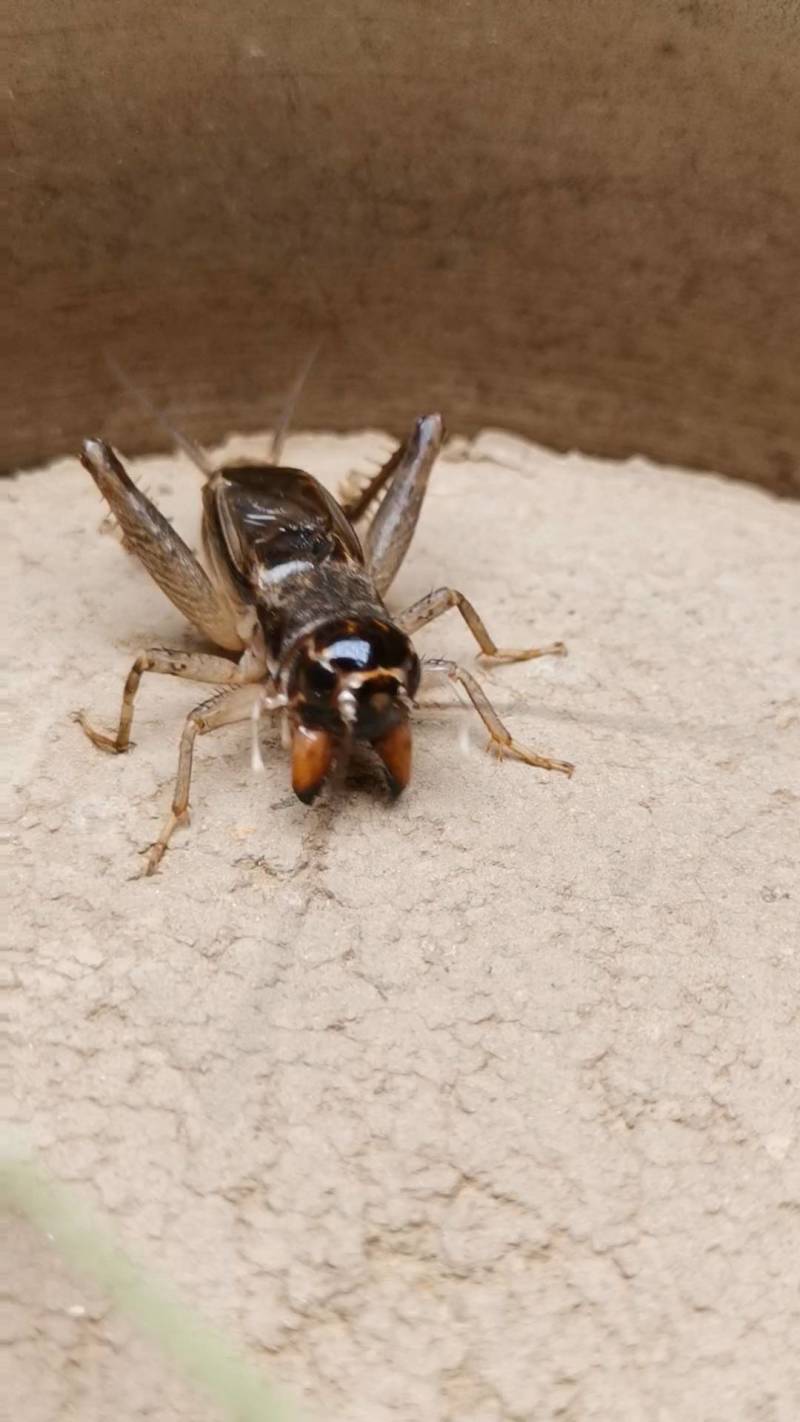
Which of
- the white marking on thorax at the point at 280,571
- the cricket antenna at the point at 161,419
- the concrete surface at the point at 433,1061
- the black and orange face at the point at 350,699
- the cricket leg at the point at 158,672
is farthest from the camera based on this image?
the cricket antenna at the point at 161,419

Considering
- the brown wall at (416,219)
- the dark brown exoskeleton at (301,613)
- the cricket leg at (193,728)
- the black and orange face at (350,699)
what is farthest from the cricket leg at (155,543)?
the brown wall at (416,219)

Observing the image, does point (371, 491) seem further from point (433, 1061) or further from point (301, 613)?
point (433, 1061)

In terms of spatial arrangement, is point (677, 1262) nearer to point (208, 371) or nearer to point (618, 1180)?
point (618, 1180)

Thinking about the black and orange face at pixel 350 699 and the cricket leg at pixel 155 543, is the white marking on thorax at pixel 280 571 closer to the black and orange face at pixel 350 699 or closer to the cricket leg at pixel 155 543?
the cricket leg at pixel 155 543

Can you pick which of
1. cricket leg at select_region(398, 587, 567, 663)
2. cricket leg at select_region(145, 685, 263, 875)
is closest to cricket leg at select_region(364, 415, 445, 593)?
cricket leg at select_region(398, 587, 567, 663)

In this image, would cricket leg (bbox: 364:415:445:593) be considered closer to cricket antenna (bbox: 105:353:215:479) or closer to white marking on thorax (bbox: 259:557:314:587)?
white marking on thorax (bbox: 259:557:314:587)

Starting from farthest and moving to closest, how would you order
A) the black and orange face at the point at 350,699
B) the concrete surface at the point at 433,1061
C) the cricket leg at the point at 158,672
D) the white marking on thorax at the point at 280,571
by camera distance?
the white marking on thorax at the point at 280,571 < the cricket leg at the point at 158,672 < the black and orange face at the point at 350,699 < the concrete surface at the point at 433,1061
